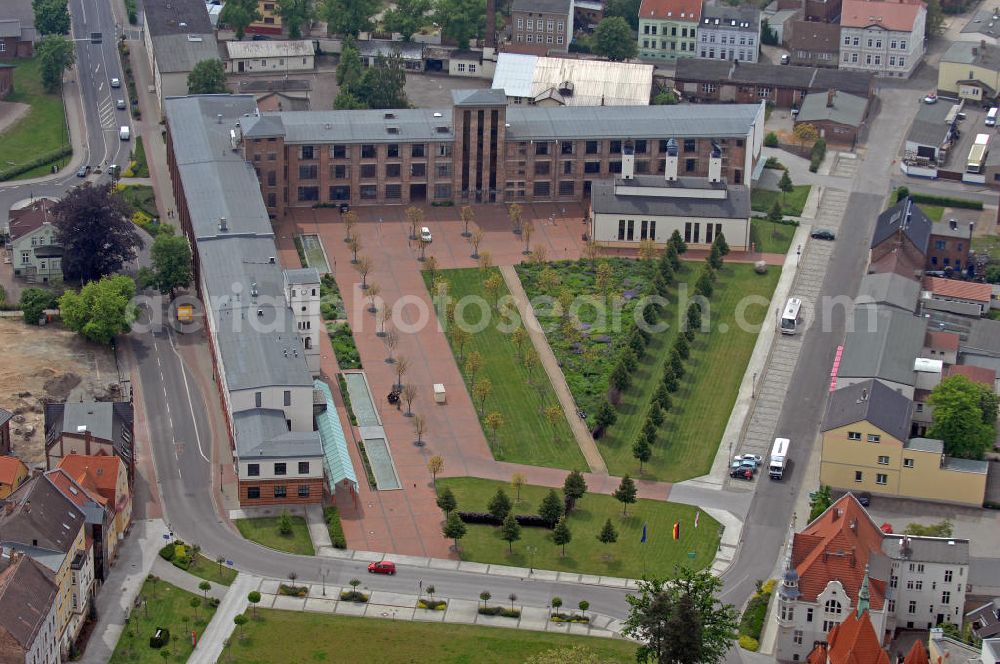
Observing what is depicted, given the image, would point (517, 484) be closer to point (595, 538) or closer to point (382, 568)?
point (595, 538)

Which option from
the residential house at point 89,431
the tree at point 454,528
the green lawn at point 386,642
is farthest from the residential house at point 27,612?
the tree at point 454,528

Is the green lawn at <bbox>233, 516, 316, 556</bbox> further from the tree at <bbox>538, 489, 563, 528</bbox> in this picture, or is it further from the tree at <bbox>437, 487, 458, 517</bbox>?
the tree at <bbox>538, 489, 563, 528</bbox>

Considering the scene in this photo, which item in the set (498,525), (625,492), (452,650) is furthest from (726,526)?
(452,650)

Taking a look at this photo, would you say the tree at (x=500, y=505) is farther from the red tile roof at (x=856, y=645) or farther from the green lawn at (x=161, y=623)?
the red tile roof at (x=856, y=645)

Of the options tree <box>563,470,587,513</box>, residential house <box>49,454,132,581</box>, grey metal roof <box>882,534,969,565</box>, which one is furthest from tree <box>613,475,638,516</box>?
residential house <box>49,454,132,581</box>

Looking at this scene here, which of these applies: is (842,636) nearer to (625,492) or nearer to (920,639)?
(920,639)
